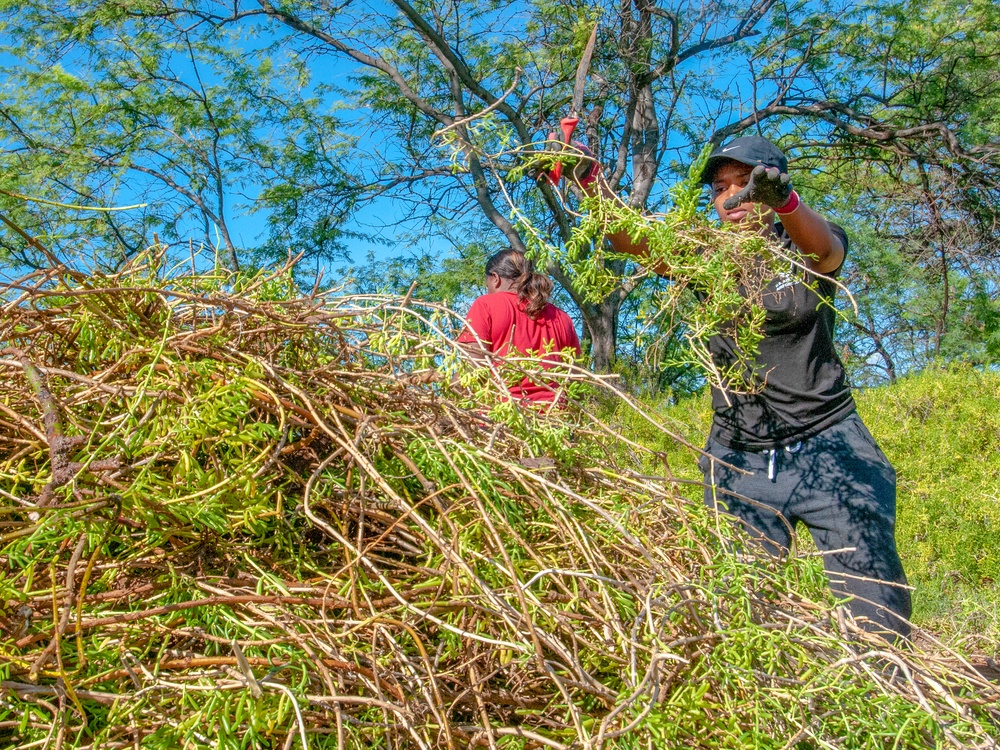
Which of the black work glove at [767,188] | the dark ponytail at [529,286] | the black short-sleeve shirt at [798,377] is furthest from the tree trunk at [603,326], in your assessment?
the black work glove at [767,188]

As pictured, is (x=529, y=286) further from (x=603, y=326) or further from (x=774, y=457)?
(x=603, y=326)

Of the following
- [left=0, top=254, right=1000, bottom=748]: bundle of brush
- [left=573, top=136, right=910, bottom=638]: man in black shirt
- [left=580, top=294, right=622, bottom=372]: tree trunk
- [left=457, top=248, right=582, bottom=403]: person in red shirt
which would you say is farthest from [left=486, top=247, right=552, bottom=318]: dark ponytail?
[left=580, top=294, right=622, bottom=372]: tree trunk

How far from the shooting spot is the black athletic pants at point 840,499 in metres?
2.18

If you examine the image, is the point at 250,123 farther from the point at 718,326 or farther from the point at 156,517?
the point at 156,517

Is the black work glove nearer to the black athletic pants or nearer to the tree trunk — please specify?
the black athletic pants

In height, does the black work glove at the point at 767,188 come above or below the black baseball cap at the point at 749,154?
below

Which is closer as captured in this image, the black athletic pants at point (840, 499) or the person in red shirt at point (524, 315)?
the black athletic pants at point (840, 499)

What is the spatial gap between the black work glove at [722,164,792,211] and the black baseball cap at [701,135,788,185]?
16 cm

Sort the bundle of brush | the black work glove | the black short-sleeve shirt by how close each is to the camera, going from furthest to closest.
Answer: the black short-sleeve shirt
the black work glove
the bundle of brush

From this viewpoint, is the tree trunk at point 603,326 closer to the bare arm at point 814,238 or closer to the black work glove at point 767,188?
the bare arm at point 814,238

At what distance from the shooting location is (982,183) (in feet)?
32.0

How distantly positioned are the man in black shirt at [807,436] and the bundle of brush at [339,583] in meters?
1.05

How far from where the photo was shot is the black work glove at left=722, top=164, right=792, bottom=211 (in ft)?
6.14

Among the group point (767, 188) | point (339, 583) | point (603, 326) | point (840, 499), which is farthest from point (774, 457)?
point (603, 326)
